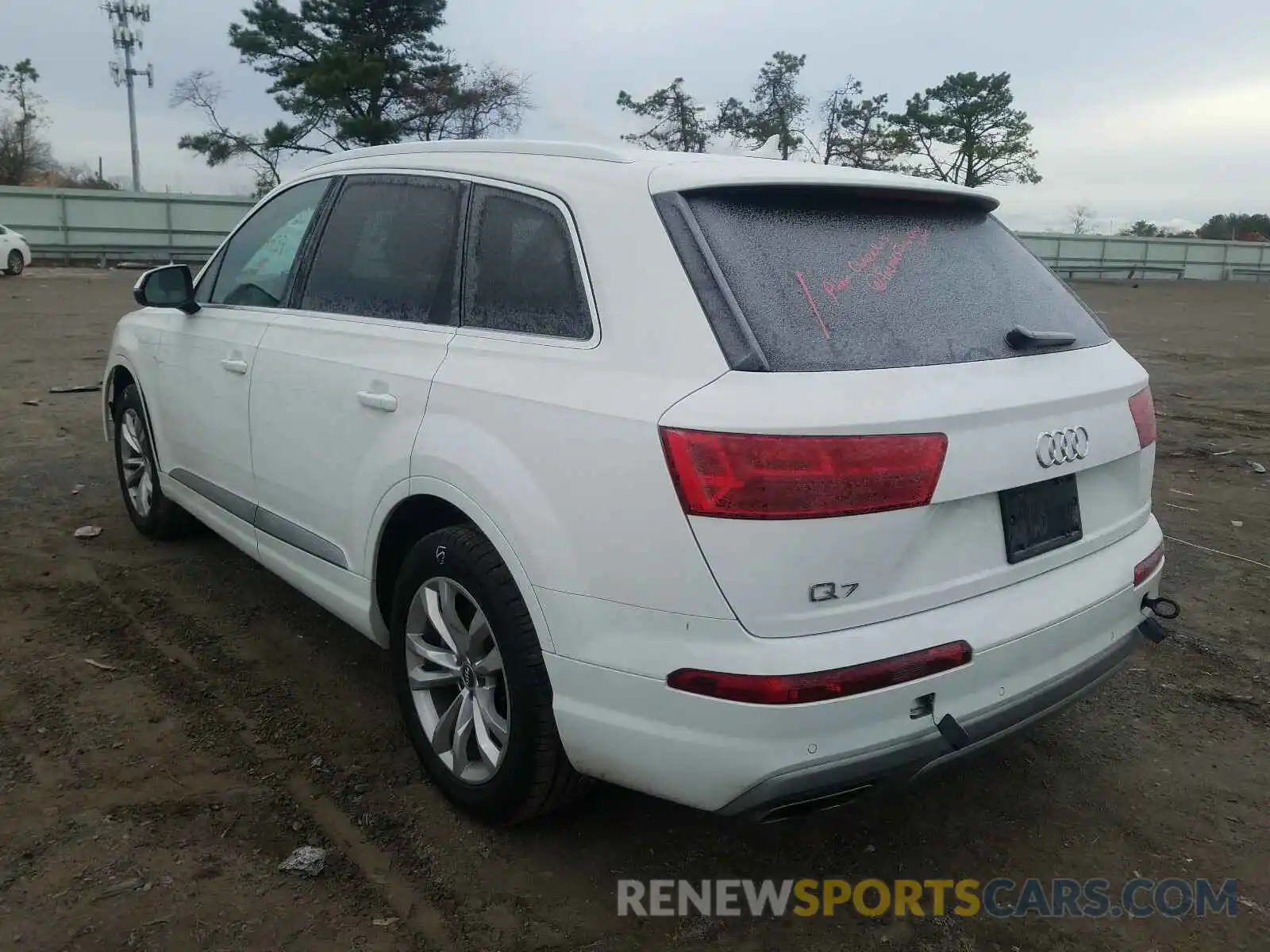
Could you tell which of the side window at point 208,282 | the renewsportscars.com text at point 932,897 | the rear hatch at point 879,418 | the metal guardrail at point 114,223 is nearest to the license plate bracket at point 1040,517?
the rear hatch at point 879,418

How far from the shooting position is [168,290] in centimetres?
424

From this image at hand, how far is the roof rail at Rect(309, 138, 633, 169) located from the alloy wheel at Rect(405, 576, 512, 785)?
3.92ft

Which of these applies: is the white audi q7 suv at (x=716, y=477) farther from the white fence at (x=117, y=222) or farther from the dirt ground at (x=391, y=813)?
the white fence at (x=117, y=222)

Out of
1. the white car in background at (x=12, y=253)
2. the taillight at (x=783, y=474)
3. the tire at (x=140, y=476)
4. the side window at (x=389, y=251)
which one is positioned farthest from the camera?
the white car in background at (x=12, y=253)

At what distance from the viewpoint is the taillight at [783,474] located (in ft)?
6.83

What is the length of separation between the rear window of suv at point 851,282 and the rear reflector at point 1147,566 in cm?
64

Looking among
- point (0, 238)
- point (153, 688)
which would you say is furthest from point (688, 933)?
point (0, 238)

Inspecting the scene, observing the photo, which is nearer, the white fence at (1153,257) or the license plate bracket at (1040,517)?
the license plate bracket at (1040,517)

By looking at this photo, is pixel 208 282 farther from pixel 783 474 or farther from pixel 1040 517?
pixel 1040 517

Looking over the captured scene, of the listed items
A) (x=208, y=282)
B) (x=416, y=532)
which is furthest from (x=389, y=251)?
(x=208, y=282)

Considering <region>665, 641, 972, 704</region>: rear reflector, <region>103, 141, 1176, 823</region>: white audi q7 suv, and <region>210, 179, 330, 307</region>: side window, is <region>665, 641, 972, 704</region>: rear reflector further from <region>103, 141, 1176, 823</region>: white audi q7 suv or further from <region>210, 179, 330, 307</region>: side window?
<region>210, 179, 330, 307</region>: side window

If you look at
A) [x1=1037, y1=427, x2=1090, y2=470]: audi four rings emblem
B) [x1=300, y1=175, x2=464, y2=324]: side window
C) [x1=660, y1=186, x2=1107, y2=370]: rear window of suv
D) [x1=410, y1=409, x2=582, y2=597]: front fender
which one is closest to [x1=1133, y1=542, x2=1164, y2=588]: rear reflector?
[x1=1037, y1=427, x2=1090, y2=470]: audi four rings emblem

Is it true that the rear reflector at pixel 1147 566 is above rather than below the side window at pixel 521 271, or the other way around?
below

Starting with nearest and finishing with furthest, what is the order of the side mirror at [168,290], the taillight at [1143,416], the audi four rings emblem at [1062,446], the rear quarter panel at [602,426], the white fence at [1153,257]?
1. the rear quarter panel at [602,426]
2. the audi four rings emblem at [1062,446]
3. the taillight at [1143,416]
4. the side mirror at [168,290]
5. the white fence at [1153,257]
